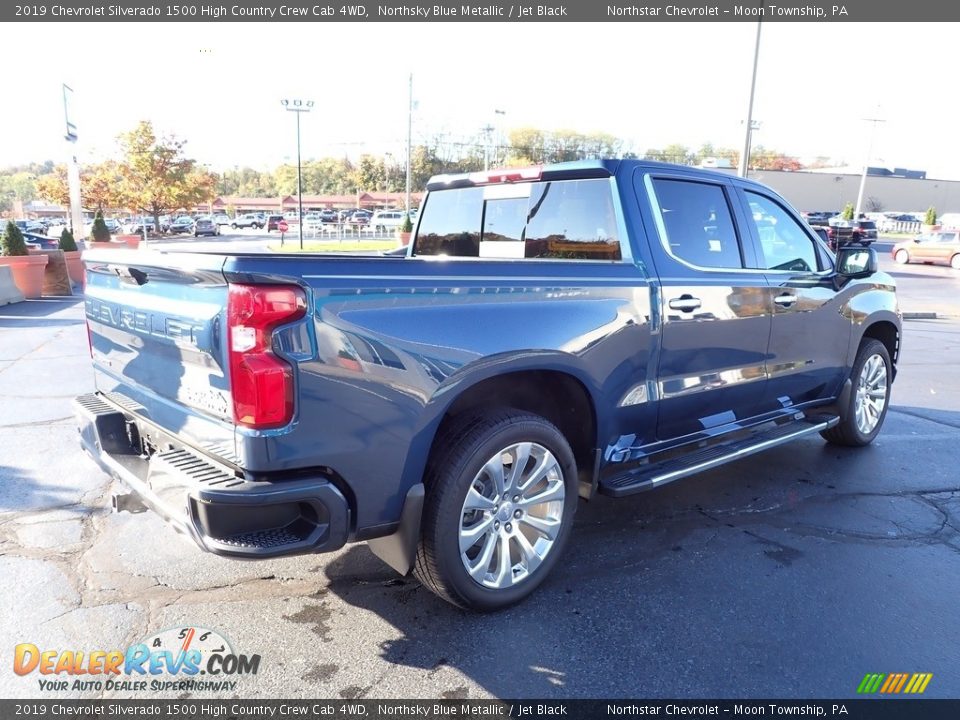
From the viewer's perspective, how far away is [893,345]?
580cm

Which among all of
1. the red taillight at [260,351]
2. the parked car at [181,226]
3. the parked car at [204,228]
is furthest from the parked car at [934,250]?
the parked car at [181,226]

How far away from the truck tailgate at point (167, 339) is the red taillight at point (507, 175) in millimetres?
2085

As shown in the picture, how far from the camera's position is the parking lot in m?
2.67

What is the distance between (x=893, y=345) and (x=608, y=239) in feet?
11.8

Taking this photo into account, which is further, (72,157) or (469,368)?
(72,157)

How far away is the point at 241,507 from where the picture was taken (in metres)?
2.31

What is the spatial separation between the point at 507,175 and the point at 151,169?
4187cm

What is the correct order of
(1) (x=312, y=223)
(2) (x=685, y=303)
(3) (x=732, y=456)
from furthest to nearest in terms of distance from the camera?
(1) (x=312, y=223)
(3) (x=732, y=456)
(2) (x=685, y=303)

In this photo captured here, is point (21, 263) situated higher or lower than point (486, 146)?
lower

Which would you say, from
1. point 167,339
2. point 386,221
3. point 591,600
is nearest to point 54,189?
point 386,221

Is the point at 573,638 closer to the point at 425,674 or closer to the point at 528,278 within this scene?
the point at 425,674

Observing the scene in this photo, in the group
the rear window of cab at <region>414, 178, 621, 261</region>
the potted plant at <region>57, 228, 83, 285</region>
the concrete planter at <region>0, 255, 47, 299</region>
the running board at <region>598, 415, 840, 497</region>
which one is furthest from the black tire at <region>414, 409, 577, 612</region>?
the potted plant at <region>57, 228, 83, 285</region>

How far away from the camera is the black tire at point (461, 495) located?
2.78 meters

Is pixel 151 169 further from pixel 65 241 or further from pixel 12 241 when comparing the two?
pixel 12 241
